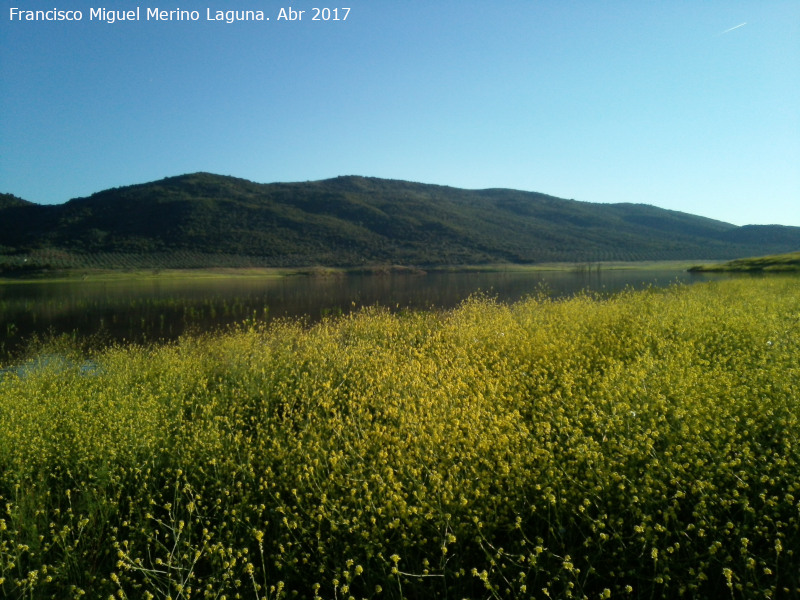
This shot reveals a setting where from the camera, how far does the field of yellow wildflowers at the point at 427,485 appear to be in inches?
105

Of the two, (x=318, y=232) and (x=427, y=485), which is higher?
(x=318, y=232)

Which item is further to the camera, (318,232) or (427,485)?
(318,232)

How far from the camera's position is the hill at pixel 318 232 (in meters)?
72.4

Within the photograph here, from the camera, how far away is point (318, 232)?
8812cm

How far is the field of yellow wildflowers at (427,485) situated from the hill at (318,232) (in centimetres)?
6146

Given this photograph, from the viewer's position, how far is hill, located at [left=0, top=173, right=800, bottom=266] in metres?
72.4

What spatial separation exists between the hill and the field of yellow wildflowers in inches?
2420

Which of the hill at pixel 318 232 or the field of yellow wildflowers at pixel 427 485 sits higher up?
the hill at pixel 318 232

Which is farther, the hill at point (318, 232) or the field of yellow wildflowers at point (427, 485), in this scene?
the hill at point (318, 232)

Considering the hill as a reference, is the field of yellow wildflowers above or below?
below

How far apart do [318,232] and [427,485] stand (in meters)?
86.8

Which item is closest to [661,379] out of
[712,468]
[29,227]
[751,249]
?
[712,468]

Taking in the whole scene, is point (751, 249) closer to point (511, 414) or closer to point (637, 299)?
point (637, 299)

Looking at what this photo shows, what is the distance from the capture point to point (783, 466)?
2.76 m
